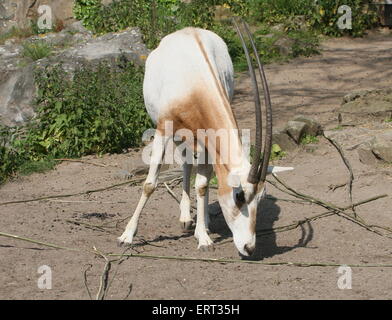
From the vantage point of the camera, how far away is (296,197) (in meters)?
6.82

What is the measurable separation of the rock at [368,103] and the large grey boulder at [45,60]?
3.01m

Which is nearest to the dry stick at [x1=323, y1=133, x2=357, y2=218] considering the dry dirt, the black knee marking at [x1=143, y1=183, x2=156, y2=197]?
the dry dirt

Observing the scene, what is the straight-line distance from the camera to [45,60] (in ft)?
33.3

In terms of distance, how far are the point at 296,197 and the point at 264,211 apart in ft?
1.30

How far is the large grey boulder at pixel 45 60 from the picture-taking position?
31.6 ft

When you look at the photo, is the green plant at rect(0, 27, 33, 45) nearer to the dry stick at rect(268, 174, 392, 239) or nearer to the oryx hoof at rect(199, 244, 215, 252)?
the dry stick at rect(268, 174, 392, 239)

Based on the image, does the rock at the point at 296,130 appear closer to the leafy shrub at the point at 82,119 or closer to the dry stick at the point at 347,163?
the dry stick at the point at 347,163

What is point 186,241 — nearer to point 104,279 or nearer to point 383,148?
point 104,279

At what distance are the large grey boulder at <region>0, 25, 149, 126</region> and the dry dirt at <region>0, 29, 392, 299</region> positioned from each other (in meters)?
1.71

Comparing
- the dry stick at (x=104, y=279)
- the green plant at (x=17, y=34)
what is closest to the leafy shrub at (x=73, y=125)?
the dry stick at (x=104, y=279)

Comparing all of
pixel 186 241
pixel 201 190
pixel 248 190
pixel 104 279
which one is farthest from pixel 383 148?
pixel 104 279

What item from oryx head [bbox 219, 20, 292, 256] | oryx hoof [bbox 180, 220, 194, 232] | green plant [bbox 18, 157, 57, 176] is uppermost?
oryx head [bbox 219, 20, 292, 256]

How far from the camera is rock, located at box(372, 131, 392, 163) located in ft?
23.8

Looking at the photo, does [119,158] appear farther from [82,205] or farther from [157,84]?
[157,84]
